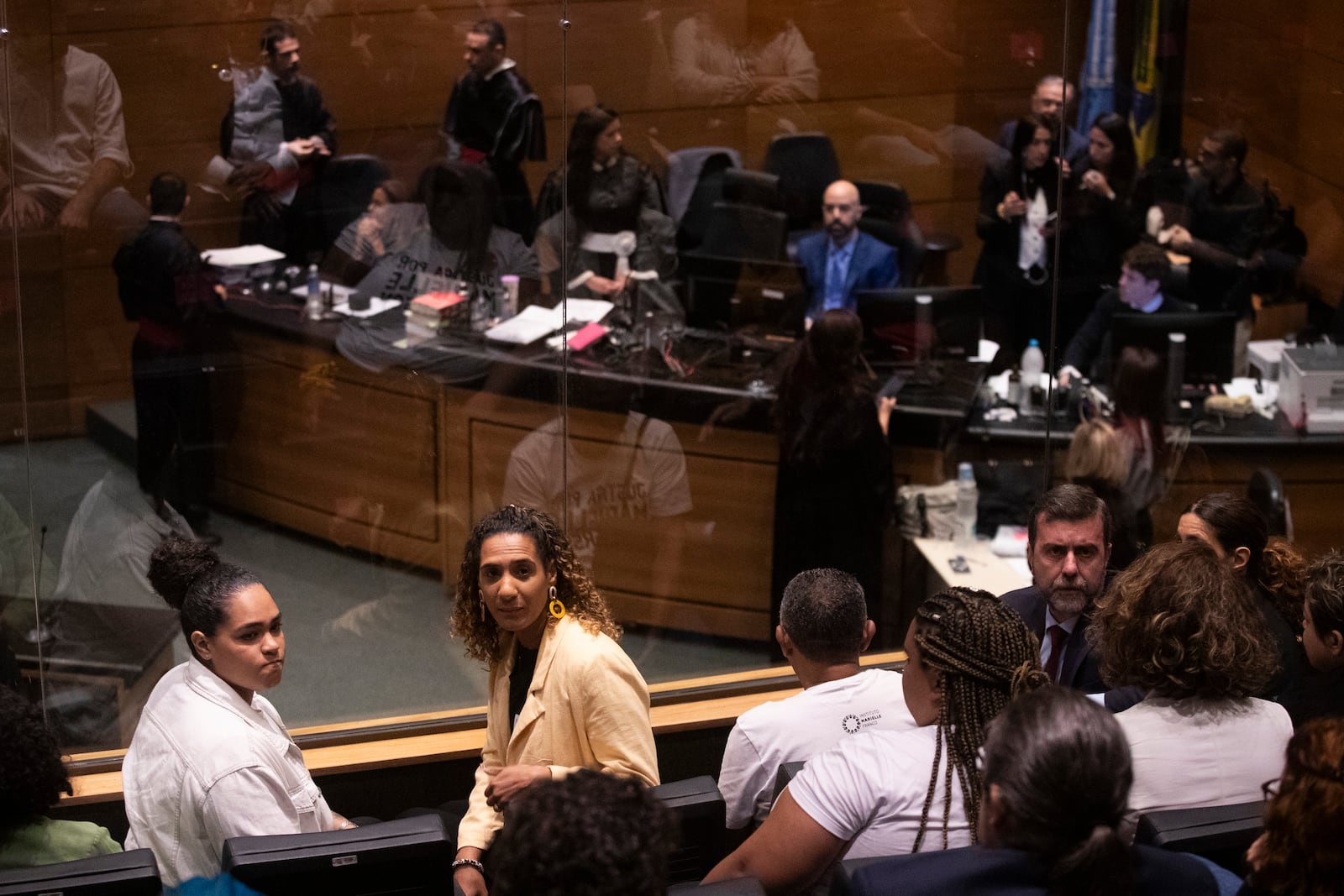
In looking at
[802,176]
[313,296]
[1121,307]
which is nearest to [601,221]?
[313,296]

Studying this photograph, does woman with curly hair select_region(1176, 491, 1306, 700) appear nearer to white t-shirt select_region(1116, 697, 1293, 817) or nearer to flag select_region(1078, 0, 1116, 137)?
white t-shirt select_region(1116, 697, 1293, 817)

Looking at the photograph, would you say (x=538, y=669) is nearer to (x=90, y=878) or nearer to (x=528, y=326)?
(x=90, y=878)

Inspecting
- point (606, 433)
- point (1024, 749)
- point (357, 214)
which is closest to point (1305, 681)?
point (1024, 749)

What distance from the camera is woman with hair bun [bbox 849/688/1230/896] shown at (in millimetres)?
1696

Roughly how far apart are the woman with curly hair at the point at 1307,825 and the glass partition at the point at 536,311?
2.39m

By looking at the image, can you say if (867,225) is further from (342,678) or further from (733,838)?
(733,838)

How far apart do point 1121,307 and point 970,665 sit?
367 cm

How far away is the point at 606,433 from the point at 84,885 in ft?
8.16

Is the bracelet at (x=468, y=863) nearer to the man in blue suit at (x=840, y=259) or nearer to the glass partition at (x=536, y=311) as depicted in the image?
the glass partition at (x=536, y=311)

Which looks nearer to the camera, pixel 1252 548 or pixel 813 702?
pixel 813 702

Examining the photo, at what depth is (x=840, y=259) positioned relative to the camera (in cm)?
532

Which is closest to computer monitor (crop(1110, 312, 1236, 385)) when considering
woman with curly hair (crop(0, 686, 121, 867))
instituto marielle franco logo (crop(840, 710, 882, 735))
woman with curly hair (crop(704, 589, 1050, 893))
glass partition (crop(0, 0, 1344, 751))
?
glass partition (crop(0, 0, 1344, 751))

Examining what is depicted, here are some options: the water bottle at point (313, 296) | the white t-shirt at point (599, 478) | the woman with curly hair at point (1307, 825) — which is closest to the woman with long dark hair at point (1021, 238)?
the white t-shirt at point (599, 478)

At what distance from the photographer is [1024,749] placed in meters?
1.73
